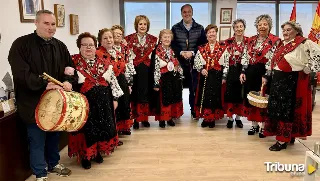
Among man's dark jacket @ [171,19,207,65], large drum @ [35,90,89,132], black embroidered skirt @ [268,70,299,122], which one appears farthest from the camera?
man's dark jacket @ [171,19,207,65]

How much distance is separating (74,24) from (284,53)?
2873 millimetres

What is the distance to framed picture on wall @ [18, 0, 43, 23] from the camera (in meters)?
3.04

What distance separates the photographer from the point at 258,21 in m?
3.81

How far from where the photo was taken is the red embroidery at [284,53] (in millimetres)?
3227

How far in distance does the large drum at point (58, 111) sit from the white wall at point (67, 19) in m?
0.68

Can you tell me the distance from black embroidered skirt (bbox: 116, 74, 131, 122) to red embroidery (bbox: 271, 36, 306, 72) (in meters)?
1.73

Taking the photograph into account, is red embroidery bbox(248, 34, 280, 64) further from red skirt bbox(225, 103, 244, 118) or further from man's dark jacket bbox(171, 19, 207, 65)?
man's dark jacket bbox(171, 19, 207, 65)

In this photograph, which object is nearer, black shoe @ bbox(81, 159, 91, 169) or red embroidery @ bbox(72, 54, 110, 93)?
red embroidery @ bbox(72, 54, 110, 93)


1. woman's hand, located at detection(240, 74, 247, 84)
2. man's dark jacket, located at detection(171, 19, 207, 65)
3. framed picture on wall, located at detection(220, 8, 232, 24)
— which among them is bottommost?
woman's hand, located at detection(240, 74, 247, 84)

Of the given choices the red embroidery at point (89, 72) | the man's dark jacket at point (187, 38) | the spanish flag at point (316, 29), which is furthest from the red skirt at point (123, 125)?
the spanish flag at point (316, 29)

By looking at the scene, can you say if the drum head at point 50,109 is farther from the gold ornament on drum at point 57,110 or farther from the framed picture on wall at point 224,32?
the framed picture on wall at point 224,32

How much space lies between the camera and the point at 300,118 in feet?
11.2

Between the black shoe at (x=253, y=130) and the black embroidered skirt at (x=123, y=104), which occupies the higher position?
the black embroidered skirt at (x=123, y=104)

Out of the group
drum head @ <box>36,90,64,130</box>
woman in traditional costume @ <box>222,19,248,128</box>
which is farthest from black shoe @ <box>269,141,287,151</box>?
drum head @ <box>36,90,64,130</box>
